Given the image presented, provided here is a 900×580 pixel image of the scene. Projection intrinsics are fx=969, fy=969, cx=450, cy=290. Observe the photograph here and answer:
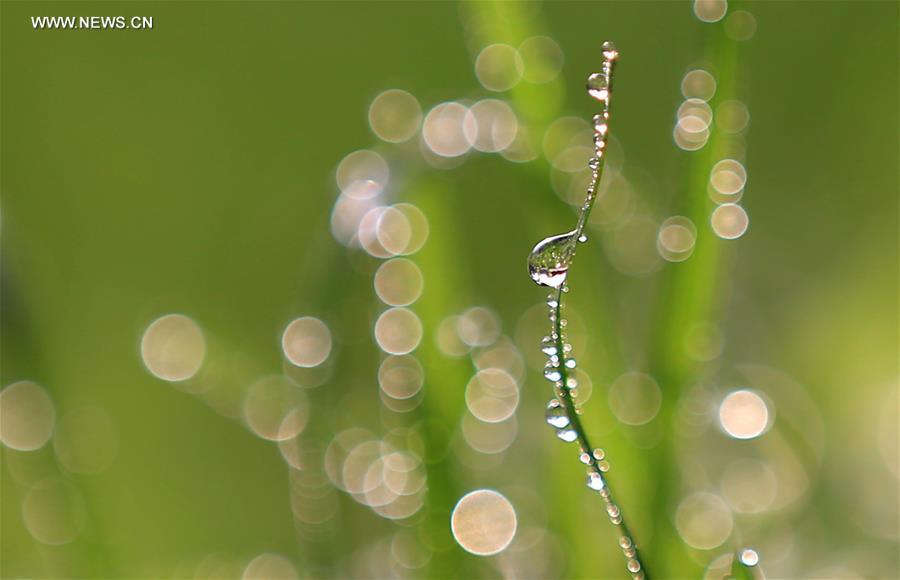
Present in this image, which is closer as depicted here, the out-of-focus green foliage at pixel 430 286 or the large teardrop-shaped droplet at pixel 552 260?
the large teardrop-shaped droplet at pixel 552 260

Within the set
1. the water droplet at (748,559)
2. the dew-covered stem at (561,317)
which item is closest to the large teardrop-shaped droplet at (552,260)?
the dew-covered stem at (561,317)

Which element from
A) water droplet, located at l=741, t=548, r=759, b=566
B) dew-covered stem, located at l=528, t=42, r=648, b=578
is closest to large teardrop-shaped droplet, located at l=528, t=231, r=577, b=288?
dew-covered stem, located at l=528, t=42, r=648, b=578

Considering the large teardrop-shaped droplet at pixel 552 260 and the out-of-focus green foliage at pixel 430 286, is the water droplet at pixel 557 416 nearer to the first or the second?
the large teardrop-shaped droplet at pixel 552 260

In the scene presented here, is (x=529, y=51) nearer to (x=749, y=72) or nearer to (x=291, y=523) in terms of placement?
(x=291, y=523)

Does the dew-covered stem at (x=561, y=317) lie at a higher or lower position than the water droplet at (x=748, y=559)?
higher

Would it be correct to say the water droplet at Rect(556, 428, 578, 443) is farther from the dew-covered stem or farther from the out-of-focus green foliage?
the out-of-focus green foliage

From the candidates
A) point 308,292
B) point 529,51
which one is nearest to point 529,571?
point 308,292
